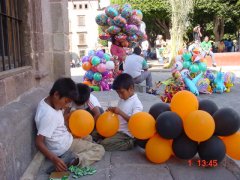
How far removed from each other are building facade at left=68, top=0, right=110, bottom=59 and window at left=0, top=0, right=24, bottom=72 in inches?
1985

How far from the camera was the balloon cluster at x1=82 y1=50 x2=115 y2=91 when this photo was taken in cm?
912

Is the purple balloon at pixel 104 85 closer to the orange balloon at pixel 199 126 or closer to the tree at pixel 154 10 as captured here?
the orange balloon at pixel 199 126

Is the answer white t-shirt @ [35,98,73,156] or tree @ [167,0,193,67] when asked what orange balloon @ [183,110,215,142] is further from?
tree @ [167,0,193,67]

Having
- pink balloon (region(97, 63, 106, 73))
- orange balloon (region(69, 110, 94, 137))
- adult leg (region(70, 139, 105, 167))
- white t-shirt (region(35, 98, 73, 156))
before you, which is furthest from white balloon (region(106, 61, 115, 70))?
white t-shirt (region(35, 98, 73, 156))

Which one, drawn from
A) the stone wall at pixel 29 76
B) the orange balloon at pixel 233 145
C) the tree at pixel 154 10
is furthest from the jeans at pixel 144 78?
the tree at pixel 154 10

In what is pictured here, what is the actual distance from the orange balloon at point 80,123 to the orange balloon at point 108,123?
19 centimetres

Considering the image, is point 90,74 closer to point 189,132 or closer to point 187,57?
point 187,57

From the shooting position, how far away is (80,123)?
3.53 meters

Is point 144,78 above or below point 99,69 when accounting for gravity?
below

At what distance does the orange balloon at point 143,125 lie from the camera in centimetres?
345

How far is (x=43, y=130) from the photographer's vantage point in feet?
10.5

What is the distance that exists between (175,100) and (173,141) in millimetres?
454

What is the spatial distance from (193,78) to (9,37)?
5.98 meters

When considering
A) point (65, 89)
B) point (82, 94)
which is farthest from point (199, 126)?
point (82, 94)
